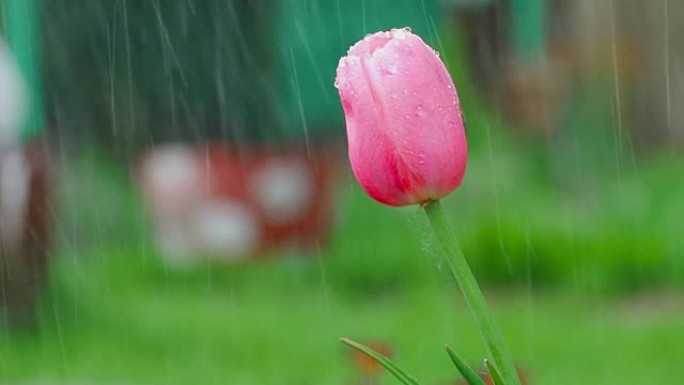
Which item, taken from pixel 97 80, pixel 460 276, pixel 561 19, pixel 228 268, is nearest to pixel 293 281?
pixel 228 268

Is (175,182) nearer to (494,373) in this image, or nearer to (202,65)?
(202,65)

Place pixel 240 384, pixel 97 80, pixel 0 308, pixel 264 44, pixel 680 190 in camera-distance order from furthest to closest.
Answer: pixel 97 80 < pixel 264 44 < pixel 680 190 < pixel 0 308 < pixel 240 384

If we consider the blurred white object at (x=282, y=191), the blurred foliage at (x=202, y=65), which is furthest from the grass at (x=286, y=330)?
the blurred foliage at (x=202, y=65)

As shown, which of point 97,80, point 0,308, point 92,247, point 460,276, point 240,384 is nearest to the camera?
point 460,276

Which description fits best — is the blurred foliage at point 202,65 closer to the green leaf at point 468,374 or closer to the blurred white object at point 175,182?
the blurred white object at point 175,182

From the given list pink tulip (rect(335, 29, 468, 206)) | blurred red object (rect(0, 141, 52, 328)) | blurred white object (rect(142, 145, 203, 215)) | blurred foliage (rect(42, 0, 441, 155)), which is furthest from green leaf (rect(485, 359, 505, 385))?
blurred foliage (rect(42, 0, 441, 155))

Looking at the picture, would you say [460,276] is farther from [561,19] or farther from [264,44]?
[561,19]

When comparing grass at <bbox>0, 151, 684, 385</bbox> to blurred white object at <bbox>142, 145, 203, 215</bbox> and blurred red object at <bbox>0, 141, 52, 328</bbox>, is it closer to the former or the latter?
blurred red object at <bbox>0, 141, 52, 328</bbox>
